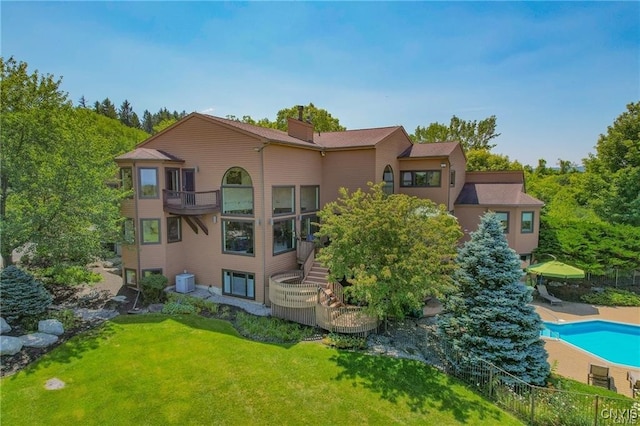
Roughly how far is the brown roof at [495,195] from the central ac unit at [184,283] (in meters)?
17.2

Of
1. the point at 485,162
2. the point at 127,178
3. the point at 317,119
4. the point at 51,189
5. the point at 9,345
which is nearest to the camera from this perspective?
the point at 9,345

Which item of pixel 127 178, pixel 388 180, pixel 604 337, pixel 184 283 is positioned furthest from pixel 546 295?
pixel 127 178

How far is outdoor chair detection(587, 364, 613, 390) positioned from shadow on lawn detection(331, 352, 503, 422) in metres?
4.82

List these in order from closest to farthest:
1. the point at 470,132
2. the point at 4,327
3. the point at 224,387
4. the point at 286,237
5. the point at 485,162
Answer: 1. the point at 224,387
2. the point at 4,327
3. the point at 286,237
4. the point at 485,162
5. the point at 470,132

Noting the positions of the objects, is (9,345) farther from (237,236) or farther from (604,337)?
(604,337)

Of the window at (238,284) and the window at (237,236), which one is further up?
the window at (237,236)

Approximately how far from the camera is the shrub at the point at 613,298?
59.6 ft

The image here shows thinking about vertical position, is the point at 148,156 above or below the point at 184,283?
above

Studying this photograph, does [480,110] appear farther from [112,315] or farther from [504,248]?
[112,315]

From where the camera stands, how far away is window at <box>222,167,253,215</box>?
15164mm

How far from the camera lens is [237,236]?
1558 centimetres

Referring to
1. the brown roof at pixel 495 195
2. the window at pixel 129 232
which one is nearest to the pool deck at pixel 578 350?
the brown roof at pixel 495 195

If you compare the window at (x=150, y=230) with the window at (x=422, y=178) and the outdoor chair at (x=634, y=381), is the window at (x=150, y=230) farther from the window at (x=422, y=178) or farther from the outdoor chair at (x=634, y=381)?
the outdoor chair at (x=634, y=381)

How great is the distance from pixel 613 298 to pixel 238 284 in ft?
68.3
